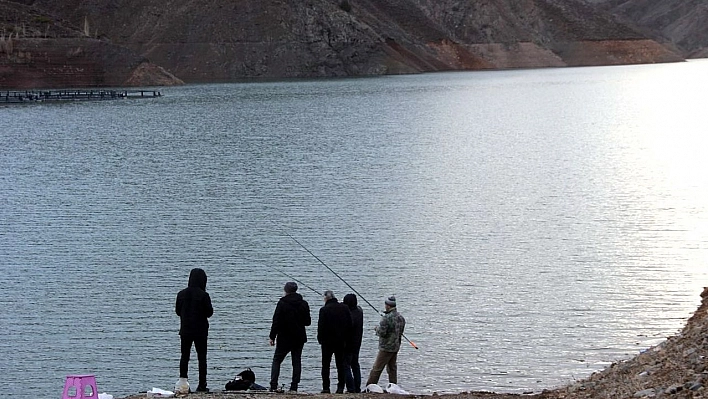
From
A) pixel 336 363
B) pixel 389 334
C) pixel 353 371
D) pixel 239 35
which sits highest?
pixel 239 35

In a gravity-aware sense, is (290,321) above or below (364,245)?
below

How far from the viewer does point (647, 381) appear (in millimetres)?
16234

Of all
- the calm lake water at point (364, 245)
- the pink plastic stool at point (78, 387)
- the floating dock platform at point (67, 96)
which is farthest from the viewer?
the floating dock platform at point (67, 96)

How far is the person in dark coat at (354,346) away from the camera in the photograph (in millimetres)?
18484

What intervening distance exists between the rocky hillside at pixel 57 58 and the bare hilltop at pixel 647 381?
125 m

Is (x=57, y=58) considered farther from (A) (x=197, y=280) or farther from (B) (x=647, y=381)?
(B) (x=647, y=381)

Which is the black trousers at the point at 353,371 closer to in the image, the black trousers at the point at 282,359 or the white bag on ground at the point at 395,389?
the white bag on ground at the point at 395,389

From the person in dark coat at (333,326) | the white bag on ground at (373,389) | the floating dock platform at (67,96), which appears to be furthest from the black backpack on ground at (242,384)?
the floating dock platform at (67,96)

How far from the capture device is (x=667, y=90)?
135 metres

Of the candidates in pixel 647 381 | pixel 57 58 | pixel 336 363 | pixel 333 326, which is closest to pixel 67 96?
pixel 57 58

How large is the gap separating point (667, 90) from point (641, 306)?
375 feet

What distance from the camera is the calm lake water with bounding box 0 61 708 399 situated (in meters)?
22.8

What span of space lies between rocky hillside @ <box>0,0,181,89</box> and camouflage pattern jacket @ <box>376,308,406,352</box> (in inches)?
4929

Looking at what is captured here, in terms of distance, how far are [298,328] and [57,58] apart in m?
129
